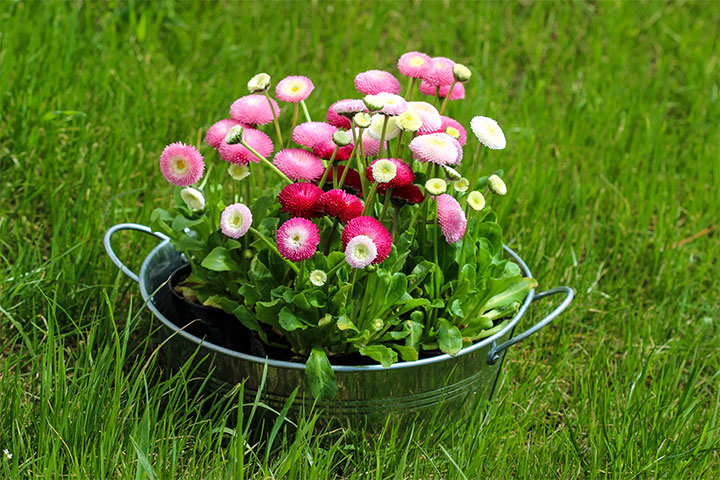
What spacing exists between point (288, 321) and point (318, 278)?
94mm

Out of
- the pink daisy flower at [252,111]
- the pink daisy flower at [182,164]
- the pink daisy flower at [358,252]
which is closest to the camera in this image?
the pink daisy flower at [358,252]

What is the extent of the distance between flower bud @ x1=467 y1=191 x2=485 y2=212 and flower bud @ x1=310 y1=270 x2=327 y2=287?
27cm

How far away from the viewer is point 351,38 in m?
3.06

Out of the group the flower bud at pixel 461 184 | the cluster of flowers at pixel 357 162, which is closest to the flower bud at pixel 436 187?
the cluster of flowers at pixel 357 162

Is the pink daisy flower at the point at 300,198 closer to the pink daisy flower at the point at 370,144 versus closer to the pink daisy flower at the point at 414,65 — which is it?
the pink daisy flower at the point at 370,144

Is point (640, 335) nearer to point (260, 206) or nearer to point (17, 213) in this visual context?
point (260, 206)

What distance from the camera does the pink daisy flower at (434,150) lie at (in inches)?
50.1

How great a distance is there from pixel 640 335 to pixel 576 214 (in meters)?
0.46

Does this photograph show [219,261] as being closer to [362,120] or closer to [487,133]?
[362,120]

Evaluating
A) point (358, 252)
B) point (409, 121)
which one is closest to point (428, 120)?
point (409, 121)

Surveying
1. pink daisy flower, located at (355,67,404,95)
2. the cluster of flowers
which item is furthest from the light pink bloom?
pink daisy flower, located at (355,67,404,95)

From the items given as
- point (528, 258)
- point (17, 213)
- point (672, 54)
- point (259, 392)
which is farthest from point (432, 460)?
point (672, 54)

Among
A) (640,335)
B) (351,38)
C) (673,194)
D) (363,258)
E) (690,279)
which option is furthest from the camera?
(351,38)

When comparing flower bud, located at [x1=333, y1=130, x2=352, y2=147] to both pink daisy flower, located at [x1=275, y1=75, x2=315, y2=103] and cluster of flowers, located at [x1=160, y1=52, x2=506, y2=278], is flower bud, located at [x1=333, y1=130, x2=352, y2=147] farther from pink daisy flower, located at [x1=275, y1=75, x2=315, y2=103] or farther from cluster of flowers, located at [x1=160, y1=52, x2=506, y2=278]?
pink daisy flower, located at [x1=275, y1=75, x2=315, y2=103]
